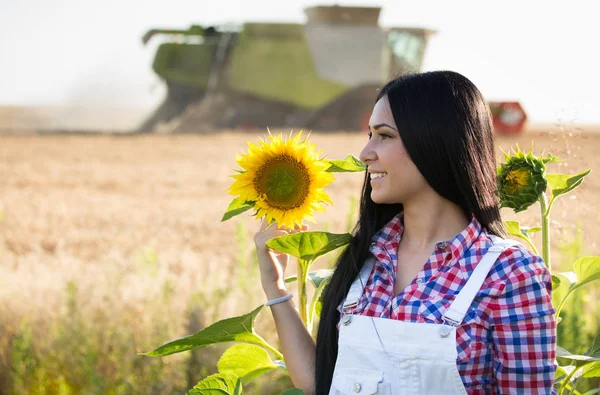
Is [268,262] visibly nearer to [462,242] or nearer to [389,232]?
[389,232]

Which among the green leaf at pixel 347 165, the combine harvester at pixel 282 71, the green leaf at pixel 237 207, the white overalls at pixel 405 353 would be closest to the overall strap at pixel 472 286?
the white overalls at pixel 405 353

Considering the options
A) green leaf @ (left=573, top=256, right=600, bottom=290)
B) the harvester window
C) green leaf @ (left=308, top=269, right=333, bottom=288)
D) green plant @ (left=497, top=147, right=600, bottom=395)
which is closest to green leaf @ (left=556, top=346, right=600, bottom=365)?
green plant @ (left=497, top=147, right=600, bottom=395)

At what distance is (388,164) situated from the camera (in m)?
1.58

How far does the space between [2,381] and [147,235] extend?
3.45 meters

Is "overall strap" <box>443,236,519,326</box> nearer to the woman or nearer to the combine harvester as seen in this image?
the woman

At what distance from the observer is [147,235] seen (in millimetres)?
6852

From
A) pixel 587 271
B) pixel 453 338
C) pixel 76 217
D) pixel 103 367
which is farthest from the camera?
pixel 76 217

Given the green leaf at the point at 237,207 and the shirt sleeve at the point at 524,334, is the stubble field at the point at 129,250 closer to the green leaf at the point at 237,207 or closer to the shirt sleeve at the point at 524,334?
the green leaf at the point at 237,207

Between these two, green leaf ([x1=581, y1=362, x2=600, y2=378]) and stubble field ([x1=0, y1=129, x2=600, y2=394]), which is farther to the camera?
stubble field ([x1=0, y1=129, x2=600, y2=394])

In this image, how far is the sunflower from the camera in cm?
161

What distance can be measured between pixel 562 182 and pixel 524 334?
0.41 metres

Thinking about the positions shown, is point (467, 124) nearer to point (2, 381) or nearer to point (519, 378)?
point (519, 378)

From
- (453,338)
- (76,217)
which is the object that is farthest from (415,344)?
(76,217)

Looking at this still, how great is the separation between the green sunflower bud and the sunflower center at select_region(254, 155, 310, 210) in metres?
0.41
